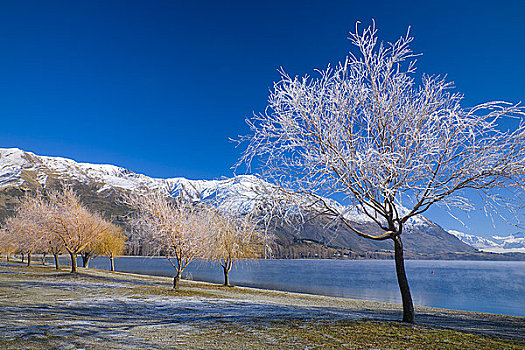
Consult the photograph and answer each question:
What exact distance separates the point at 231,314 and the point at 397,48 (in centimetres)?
1256

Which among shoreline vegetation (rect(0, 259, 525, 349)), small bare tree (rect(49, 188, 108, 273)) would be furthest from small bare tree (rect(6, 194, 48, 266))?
shoreline vegetation (rect(0, 259, 525, 349))

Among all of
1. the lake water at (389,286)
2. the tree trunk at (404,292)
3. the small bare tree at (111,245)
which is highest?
the tree trunk at (404,292)

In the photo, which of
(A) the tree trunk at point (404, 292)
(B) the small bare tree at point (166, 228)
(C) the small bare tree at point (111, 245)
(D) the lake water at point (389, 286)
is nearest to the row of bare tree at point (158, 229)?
(B) the small bare tree at point (166, 228)

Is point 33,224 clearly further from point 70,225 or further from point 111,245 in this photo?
point 111,245

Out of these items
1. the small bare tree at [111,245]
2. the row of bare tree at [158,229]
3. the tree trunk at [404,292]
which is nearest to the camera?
the tree trunk at [404,292]

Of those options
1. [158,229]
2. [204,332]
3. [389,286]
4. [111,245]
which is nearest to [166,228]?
[158,229]

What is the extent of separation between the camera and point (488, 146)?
382 inches

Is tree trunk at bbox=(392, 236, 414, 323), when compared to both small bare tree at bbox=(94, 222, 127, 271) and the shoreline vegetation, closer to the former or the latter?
the shoreline vegetation

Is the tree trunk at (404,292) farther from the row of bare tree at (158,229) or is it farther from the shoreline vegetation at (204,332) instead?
the row of bare tree at (158,229)

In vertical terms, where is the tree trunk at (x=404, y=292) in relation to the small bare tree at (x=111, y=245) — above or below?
above

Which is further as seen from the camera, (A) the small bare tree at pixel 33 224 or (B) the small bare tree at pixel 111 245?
(B) the small bare tree at pixel 111 245

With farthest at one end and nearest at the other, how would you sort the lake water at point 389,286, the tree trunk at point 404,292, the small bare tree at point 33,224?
the lake water at point 389,286, the small bare tree at point 33,224, the tree trunk at point 404,292

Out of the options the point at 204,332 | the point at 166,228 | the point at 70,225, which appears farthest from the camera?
the point at 70,225

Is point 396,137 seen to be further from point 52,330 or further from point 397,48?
point 52,330
